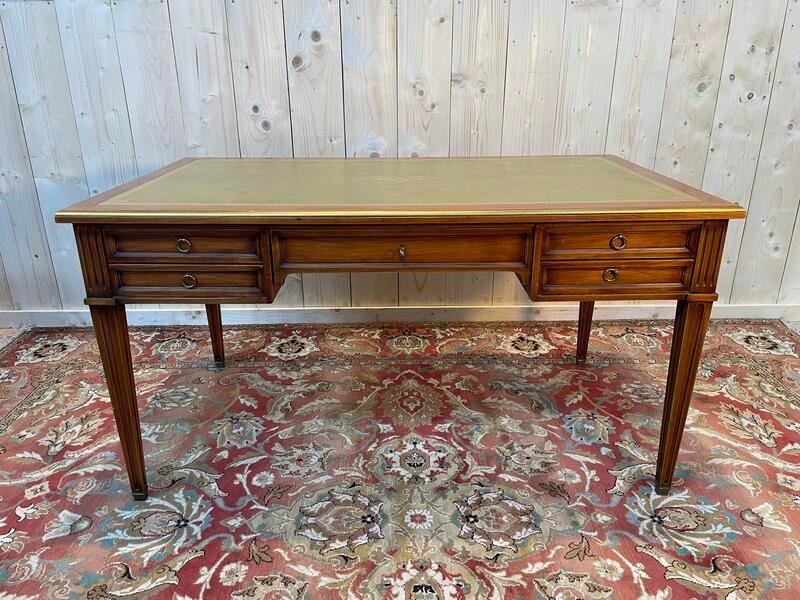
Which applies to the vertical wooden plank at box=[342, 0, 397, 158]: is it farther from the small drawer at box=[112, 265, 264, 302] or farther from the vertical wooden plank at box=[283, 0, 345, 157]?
the small drawer at box=[112, 265, 264, 302]

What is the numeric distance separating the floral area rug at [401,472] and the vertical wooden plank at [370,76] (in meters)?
0.88

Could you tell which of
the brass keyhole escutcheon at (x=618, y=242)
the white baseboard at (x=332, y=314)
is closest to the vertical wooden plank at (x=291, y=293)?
the white baseboard at (x=332, y=314)

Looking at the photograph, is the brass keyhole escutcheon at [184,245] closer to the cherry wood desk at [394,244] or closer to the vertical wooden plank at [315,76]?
the cherry wood desk at [394,244]

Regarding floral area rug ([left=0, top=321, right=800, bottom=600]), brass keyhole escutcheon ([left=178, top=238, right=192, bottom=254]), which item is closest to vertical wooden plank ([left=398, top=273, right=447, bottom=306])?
floral area rug ([left=0, top=321, right=800, bottom=600])

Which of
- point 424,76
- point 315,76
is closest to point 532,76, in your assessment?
point 424,76

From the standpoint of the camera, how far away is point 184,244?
1.36 meters

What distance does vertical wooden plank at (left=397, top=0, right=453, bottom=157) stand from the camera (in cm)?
222

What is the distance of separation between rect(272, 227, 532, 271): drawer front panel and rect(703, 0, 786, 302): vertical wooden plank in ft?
5.16

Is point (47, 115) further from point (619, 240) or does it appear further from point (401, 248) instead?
point (619, 240)

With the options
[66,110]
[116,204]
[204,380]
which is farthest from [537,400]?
[66,110]

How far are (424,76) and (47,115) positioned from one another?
1.59 metres

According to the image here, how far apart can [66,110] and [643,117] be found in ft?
8.02

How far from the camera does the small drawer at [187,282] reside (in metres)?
1.39

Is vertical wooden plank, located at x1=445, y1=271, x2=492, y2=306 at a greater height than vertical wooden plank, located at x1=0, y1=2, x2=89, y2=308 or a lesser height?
lesser
